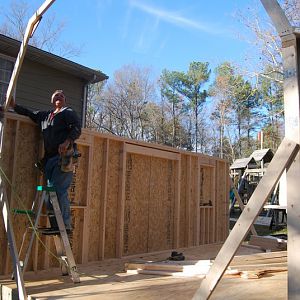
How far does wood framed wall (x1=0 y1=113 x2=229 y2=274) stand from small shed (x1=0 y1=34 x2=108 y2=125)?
479 centimetres

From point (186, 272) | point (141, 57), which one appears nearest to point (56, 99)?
point (186, 272)

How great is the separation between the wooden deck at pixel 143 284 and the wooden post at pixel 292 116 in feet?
4.61

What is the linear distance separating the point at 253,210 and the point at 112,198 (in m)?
4.42

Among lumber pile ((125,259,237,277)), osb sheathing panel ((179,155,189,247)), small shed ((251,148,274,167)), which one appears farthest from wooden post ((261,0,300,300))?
small shed ((251,148,274,167))

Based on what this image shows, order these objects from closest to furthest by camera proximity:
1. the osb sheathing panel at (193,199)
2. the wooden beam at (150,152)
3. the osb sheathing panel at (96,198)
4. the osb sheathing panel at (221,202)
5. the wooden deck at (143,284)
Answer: the wooden deck at (143,284)
the osb sheathing panel at (96,198)
the wooden beam at (150,152)
the osb sheathing panel at (193,199)
the osb sheathing panel at (221,202)

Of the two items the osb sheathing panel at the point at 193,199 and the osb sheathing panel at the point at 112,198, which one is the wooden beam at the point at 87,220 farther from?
the osb sheathing panel at the point at 193,199

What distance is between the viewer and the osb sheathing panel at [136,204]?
657 cm

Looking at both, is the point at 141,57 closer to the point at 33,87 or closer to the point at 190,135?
the point at 190,135

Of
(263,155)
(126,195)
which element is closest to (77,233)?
(126,195)

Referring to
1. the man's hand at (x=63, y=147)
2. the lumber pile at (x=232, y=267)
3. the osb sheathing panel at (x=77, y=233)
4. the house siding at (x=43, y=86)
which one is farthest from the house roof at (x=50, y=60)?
the lumber pile at (x=232, y=267)

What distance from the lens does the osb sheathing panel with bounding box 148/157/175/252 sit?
23.3 feet

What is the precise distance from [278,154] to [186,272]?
2991 mm

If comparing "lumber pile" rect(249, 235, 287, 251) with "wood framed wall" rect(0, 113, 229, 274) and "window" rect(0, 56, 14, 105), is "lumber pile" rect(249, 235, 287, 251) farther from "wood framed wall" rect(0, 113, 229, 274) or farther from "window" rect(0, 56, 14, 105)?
"window" rect(0, 56, 14, 105)

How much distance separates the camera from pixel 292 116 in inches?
79.5
